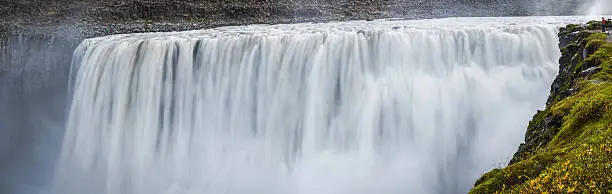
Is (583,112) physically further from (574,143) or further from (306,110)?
(306,110)

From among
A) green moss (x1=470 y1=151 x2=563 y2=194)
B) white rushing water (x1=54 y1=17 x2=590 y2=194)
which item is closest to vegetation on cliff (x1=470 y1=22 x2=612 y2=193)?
green moss (x1=470 y1=151 x2=563 y2=194)

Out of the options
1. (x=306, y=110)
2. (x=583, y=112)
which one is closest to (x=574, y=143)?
(x=583, y=112)

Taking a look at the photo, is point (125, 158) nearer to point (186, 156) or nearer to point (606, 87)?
point (186, 156)

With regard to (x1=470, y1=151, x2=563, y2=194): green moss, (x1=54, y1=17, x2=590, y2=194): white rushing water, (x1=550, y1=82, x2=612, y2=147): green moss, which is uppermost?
(x1=550, y1=82, x2=612, y2=147): green moss

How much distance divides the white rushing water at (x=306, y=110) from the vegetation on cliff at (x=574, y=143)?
529cm

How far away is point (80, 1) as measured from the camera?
3741 centimetres

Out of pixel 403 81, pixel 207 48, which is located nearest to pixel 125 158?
pixel 207 48

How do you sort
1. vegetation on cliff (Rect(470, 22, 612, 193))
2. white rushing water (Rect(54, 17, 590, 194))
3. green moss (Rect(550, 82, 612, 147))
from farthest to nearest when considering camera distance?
white rushing water (Rect(54, 17, 590, 194)) → green moss (Rect(550, 82, 612, 147)) → vegetation on cliff (Rect(470, 22, 612, 193))

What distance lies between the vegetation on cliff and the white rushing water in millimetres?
5290

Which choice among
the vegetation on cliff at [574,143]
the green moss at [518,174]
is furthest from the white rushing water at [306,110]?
the green moss at [518,174]

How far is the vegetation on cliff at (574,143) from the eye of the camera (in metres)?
4.81

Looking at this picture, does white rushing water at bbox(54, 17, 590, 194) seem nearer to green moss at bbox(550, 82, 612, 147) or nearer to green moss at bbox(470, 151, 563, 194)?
green moss at bbox(550, 82, 612, 147)

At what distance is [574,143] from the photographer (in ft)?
21.9

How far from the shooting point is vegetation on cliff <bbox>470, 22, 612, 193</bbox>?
4812mm
